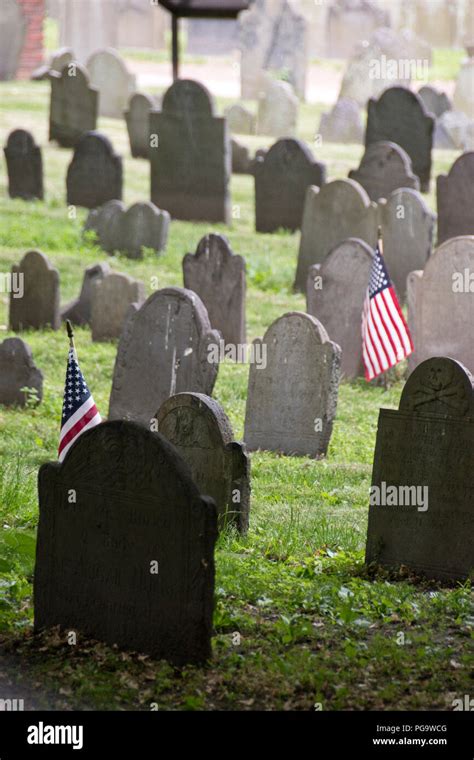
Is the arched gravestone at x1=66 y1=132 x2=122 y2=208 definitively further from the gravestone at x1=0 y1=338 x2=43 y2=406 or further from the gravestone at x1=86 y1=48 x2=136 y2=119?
the gravestone at x1=86 y1=48 x2=136 y2=119

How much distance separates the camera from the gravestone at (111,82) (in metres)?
29.8

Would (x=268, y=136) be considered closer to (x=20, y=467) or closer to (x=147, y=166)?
(x=147, y=166)

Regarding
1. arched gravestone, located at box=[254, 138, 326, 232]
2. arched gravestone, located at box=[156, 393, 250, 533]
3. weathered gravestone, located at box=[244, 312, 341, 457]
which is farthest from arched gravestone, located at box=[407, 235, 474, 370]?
arched gravestone, located at box=[254, 138, 326, 232]

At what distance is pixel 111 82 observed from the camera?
98.1 feet

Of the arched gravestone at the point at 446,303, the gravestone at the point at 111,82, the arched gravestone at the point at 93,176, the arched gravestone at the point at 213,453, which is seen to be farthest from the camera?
the gravestone at the point at 111,82

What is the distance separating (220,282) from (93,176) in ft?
20.8

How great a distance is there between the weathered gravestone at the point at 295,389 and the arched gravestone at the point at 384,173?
783 cm

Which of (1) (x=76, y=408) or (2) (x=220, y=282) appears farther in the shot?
(2) (x=220, y=282)

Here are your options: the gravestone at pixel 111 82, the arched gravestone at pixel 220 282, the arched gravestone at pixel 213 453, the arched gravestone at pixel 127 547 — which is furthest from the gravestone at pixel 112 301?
the gravestone at pixel 111 82

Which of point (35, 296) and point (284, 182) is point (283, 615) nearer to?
point (35, 296)

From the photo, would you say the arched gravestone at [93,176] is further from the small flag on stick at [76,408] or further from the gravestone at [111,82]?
the small flag on stick at [76,408]

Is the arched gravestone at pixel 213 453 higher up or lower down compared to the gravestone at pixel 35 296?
lower down

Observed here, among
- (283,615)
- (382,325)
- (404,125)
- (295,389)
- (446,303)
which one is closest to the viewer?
(283,615)

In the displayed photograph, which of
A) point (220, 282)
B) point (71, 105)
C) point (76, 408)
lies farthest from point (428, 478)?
point (71, 105)
